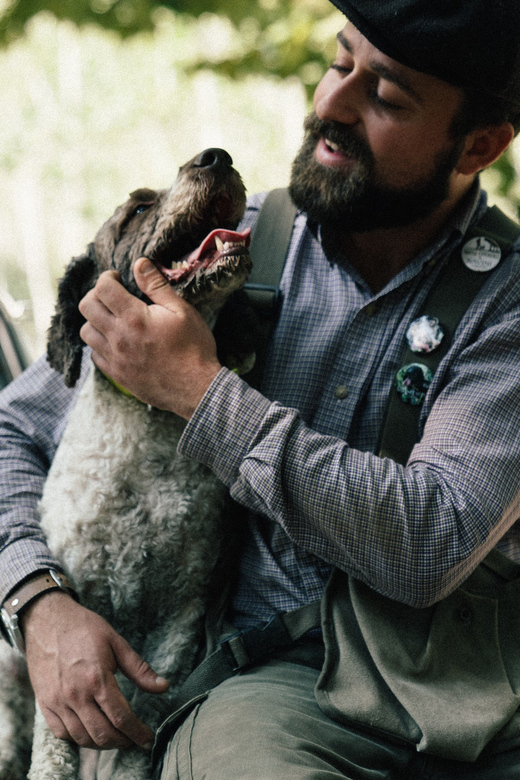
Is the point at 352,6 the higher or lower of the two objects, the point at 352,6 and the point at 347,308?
the higher

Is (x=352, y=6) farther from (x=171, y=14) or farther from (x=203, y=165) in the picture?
(x=171, y=14)

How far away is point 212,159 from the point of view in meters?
1.78

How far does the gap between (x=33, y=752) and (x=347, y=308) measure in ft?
4.04

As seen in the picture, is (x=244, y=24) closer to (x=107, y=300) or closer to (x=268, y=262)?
(x=268, y=262)

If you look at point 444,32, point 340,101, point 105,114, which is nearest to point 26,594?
point 340,101

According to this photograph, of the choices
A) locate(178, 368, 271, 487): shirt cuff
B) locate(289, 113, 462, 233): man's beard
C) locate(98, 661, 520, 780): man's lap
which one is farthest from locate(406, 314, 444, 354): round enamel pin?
locate(98, 661, 520, 780): man's lap

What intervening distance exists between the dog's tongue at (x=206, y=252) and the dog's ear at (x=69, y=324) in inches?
11.8

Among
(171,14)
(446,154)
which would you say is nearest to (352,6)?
(446,154)

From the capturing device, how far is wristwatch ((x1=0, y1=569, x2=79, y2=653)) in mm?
1722

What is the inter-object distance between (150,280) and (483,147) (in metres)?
0.98

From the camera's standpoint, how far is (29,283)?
5.58 meters

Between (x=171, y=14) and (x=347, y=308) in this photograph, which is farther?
→ (x=171, y=14)

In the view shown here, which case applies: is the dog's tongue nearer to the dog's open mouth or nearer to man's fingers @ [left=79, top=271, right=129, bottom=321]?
the dog's open mouth

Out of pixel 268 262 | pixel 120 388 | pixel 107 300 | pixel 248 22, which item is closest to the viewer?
pixel 107 300
